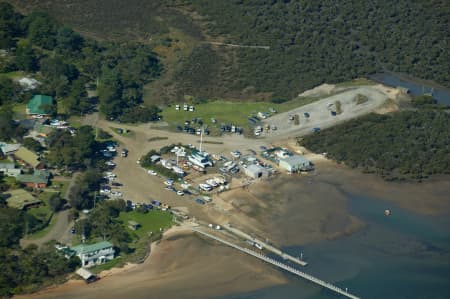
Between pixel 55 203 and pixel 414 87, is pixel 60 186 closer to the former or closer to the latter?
pixel 55 203

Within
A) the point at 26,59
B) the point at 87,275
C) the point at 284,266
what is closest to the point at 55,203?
the point at 87,275

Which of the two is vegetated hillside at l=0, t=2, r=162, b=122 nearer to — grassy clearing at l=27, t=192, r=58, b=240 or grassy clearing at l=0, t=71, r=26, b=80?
grassy clearing at l=0, t=71, r=26, b=80

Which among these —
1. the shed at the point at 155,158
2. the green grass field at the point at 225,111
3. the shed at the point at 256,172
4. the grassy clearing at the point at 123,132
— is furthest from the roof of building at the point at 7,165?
the shed at the point at 256,172

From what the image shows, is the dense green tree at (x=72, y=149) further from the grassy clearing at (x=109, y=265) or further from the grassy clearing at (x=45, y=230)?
the grassy clearing at (x=109, y=265)

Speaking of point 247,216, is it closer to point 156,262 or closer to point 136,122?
point 156,262

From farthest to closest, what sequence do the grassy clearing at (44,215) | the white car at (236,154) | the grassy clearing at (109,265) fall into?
the white car at (236,154)
the grassy clearing at (44,215)
the grassy clearing at (109,265)

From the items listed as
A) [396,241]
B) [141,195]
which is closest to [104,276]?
[141,195]

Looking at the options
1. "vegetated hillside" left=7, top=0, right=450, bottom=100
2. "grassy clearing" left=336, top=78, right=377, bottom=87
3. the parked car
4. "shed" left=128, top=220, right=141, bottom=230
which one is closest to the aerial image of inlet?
"vegetated hillside" left=7, top=0, right=450, bottom=100
